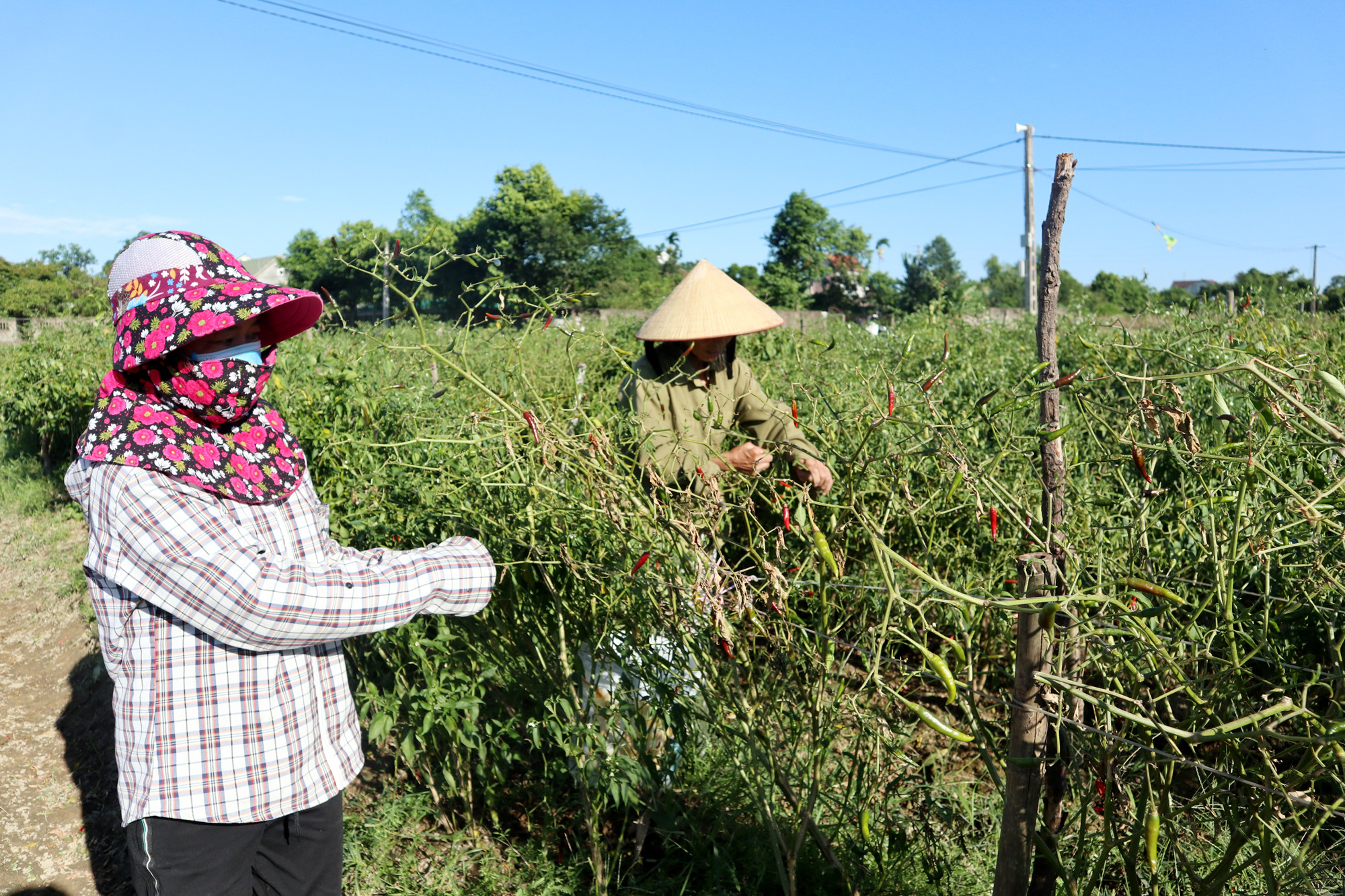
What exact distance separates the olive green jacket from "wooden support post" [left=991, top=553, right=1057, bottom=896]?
0.83 m

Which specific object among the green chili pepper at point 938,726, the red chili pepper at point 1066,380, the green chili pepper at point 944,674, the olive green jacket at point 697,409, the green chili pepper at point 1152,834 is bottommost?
the green chili pepper at point 1152,834

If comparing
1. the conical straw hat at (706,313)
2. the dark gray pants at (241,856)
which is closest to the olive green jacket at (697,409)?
the conical straw hat at (706,313)

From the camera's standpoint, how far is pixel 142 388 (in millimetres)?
1565

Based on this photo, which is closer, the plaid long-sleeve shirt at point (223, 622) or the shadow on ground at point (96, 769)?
the plaid long-sleeve shirt at point (223, 622)

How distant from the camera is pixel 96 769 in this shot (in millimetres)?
3451

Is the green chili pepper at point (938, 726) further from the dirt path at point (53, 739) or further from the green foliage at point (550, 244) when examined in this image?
the green foliage at point (550, 244)

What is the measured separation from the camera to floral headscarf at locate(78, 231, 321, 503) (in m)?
1.51

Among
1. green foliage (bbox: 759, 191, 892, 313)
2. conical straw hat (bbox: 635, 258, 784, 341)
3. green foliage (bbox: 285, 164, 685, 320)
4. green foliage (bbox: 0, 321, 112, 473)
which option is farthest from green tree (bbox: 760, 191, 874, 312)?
conical straw hat (bbox: 635, 258, 784, 341)

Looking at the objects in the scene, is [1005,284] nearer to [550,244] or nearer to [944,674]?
[550,244]

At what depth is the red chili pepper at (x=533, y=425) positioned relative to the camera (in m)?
1.62

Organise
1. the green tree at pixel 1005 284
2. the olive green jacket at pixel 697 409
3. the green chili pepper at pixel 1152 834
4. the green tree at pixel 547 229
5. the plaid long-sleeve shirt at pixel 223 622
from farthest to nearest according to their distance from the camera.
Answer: the green tree at pixel 1005 284, the green tree at pixel 547 229, the olive green jacket at pixel 697 409, the plaid long-sleeve shirt at pixel 223 622, the green chili pepper at pixel 1152 834

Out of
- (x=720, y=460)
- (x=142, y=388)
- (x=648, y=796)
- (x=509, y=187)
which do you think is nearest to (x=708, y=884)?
(x=648, y=796)

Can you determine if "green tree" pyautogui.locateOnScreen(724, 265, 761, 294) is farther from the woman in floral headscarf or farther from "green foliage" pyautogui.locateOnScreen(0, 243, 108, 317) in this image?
the woman in floral headscarf

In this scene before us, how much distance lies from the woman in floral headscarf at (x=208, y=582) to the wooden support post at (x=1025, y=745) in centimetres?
89
